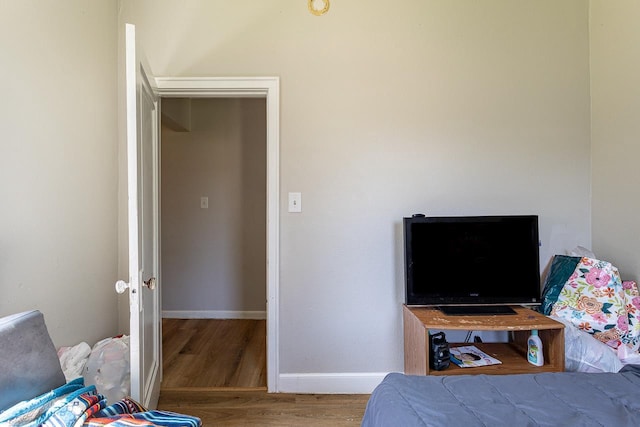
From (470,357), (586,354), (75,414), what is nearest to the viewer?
(75,414)

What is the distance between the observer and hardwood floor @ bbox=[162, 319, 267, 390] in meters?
2.20

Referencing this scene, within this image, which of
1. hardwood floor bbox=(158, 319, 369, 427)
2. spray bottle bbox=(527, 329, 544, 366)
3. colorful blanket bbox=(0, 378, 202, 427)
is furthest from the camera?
hardwood floor bbox=(158, 319, 369, 427)

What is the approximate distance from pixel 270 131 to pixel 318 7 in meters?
0.84

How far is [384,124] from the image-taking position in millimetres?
2072

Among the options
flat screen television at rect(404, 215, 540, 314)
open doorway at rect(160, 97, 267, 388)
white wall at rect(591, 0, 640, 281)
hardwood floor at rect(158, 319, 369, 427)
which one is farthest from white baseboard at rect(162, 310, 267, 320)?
white wall at rect(591, 0, 640, 281)

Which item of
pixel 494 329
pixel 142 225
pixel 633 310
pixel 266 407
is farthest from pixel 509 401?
pixel 142 225

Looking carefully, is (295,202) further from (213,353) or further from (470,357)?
(213,353)

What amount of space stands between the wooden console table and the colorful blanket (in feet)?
3.75

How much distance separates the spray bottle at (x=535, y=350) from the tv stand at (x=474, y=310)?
0.15 meters

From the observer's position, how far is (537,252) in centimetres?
185

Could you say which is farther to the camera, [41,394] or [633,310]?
[633,310]

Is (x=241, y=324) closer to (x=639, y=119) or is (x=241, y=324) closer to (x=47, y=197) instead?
(x=47, y=197)

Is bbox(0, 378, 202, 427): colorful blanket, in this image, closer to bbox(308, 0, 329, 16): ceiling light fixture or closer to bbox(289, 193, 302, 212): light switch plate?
bbox(289, 193, 302, 212): light switch plate

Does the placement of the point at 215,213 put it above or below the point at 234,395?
above
